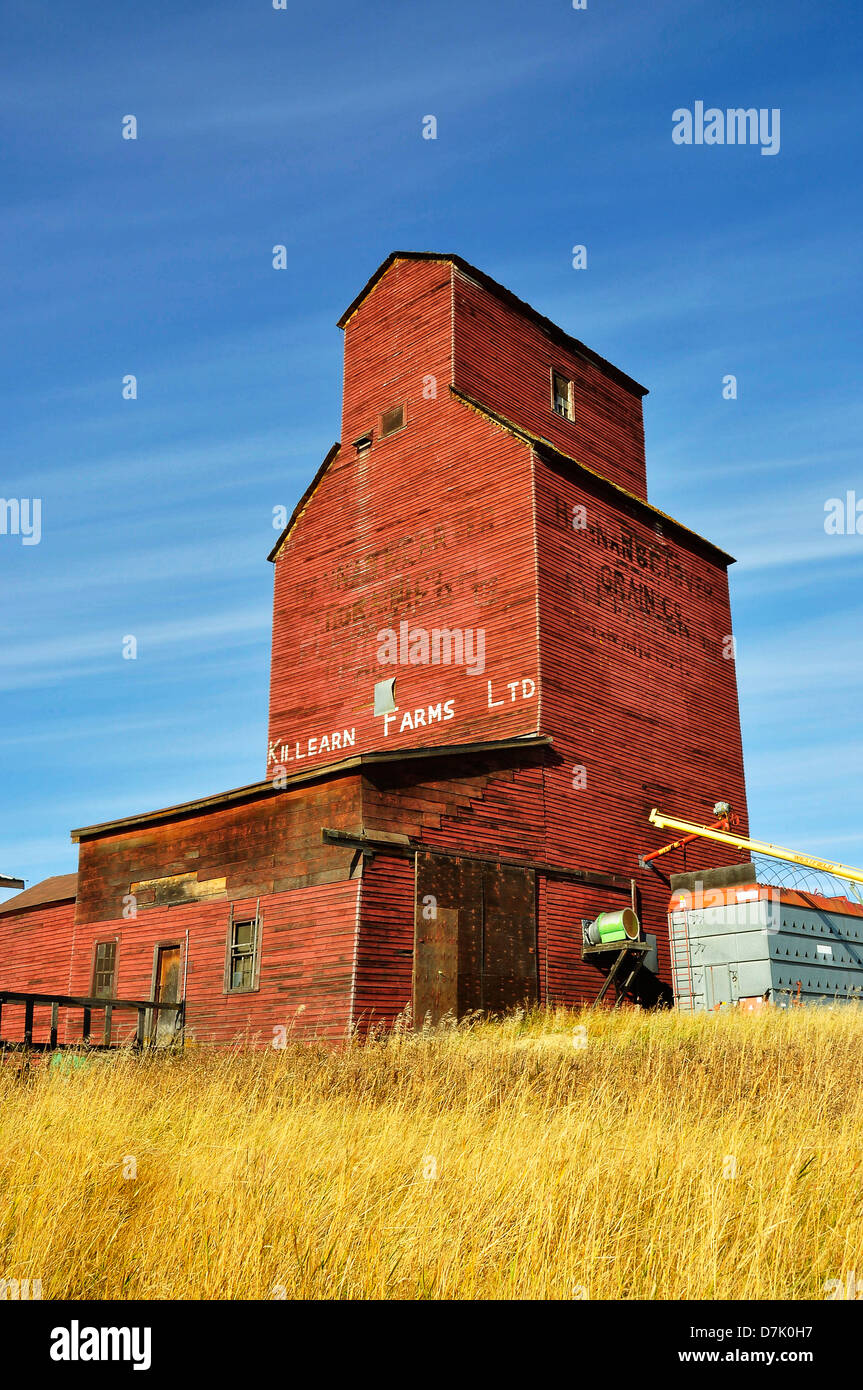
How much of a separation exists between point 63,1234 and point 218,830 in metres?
16.3

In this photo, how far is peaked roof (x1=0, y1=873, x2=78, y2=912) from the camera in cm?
3036

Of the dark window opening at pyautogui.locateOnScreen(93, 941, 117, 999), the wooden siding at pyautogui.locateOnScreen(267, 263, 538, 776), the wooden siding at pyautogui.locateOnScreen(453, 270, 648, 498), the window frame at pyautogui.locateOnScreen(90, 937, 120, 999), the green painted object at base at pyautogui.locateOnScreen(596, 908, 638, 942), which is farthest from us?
the wooden siding at pyautogui.locateOnScreen(453, 270, 648, 498)

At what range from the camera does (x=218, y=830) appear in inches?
881

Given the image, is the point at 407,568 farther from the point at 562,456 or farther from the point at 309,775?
the point at 309,775

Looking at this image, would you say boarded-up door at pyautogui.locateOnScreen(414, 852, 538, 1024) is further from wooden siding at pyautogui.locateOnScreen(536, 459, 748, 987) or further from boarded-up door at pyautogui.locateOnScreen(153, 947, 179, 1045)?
boarded-up door at pyautogui.locateOnScreen(153, 947, 179, 1045)

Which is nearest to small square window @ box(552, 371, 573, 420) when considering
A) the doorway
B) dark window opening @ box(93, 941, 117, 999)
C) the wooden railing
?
the doorway

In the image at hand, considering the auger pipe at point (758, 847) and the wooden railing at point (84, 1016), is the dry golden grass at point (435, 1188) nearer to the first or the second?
the wooden railing at point (84, 1016)

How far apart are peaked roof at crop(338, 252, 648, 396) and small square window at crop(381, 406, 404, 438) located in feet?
13.2

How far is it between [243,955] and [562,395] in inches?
734

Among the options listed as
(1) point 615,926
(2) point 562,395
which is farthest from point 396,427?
(1) point 615,926

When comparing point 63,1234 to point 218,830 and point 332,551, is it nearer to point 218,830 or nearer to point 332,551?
point 218,830

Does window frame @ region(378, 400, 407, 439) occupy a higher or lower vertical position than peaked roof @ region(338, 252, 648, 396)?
lower

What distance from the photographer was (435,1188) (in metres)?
6.84
